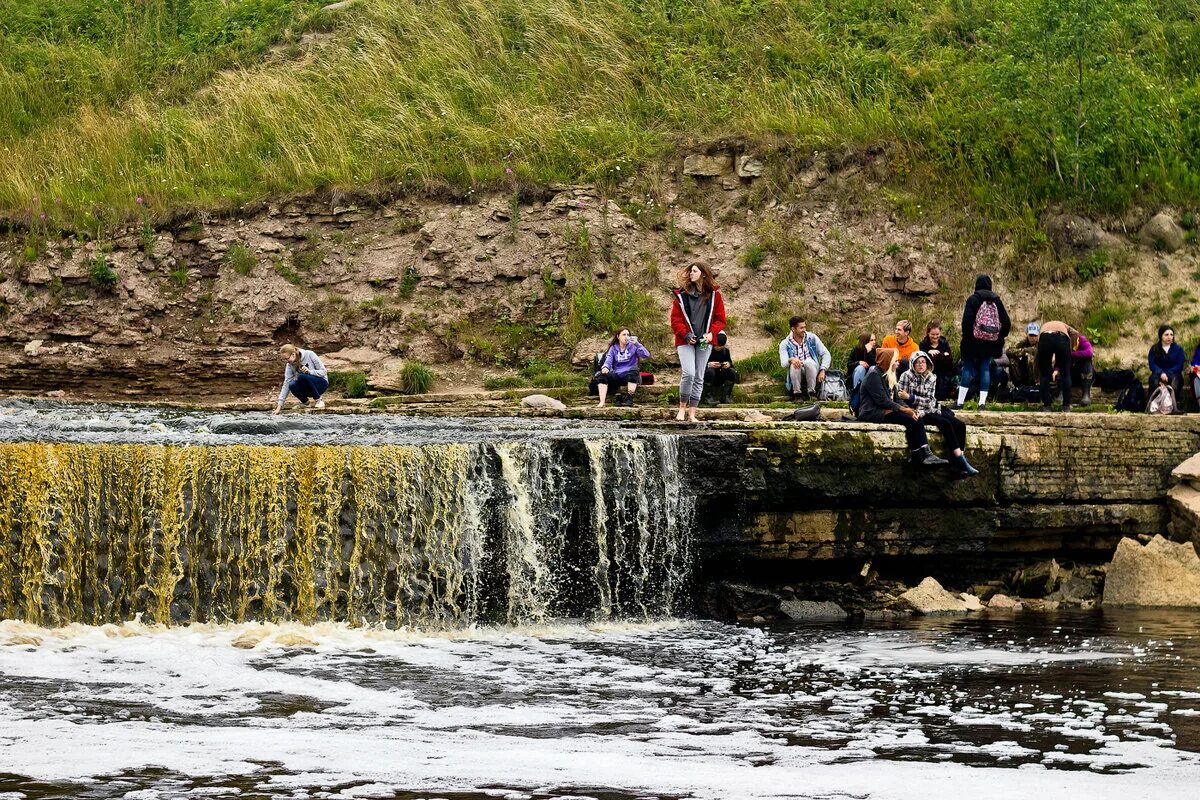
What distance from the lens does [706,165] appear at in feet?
79.3

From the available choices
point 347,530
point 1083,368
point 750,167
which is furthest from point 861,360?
point 347,530

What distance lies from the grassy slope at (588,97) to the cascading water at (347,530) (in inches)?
461

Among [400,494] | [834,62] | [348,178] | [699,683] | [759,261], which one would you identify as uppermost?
[834,62]

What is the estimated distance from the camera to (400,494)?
1263cm

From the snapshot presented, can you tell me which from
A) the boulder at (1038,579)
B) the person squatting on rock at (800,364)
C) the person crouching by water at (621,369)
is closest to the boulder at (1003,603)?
the boulder at (1038,579)

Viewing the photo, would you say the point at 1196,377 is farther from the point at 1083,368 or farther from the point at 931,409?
the point at 931,409

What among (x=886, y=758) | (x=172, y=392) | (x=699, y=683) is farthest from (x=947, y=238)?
(x=886, y=758)

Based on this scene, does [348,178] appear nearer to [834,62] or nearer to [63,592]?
[834,62]

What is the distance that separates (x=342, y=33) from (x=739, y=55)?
8039 millimetres

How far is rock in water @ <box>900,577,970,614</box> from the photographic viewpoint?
13.7m

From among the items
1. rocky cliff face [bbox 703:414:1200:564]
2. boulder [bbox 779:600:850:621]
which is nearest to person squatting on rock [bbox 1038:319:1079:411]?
rocky cliff face [bbox 703:414:1200:564]

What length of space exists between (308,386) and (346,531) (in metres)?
6.51

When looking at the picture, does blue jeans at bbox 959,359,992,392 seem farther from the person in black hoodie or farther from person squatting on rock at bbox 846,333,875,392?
person squatting on rock at bbox 846,333,875,392

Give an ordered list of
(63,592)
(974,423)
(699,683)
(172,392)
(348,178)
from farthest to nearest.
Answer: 1. (348,178)
2. (172,392)
3. (974,423)
4. (63,592)
5. (699,683)
